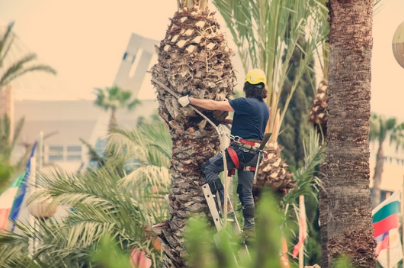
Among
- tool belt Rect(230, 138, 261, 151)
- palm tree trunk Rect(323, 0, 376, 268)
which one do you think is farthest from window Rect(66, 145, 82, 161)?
palm tree trunk Rect(323, 0, 376, 268)

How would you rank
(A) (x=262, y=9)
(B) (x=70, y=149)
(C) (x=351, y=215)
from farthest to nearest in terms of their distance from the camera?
(B) (x=70, y=149)
(A) (x=262, y=9)
(C) (x=351, y=215)

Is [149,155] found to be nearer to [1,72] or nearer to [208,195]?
[208,195]

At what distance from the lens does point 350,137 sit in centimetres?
748

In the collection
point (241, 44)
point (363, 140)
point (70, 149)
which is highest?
point (241, 44)

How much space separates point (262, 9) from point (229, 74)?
10.6 ft

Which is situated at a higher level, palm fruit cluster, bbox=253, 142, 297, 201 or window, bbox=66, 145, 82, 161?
palm fruit cluster, bbox=253, 142, 297, 201

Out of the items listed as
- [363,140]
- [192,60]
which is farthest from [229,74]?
[363,140]

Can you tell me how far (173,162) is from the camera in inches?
342

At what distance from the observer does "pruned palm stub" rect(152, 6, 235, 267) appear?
8430 mm

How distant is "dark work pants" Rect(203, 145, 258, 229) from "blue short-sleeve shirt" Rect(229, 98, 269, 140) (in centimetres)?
24

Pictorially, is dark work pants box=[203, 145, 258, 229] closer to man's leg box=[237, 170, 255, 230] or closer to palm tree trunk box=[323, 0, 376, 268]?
man's leg box=[237, 170, 255, 230]

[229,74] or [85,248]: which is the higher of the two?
[229,74]

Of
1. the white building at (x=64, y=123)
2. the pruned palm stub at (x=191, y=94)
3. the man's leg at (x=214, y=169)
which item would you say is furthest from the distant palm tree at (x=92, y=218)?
the white building at (x=64, y=123)

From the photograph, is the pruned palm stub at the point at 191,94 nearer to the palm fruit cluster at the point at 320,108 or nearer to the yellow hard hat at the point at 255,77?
the yellow hard hat at the point at 255,77
